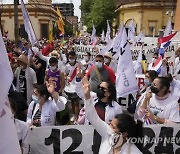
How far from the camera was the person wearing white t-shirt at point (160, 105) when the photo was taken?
3.71m

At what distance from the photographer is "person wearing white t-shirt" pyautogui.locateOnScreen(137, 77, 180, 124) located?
371 centimetres

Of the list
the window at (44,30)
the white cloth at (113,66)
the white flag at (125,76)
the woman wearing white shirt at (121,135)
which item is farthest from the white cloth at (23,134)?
the window at (44,30)

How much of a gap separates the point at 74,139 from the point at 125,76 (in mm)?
1577

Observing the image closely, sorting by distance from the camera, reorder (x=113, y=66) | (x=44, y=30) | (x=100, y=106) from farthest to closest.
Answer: (x=44, y=30), (x=113, y=66), (x=100, y=106)

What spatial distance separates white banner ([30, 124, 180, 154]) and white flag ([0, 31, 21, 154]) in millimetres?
1859

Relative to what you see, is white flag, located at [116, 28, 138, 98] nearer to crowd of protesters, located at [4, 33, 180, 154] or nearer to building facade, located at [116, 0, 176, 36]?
crowd of protesters, located at [4, 33, 180, 154]

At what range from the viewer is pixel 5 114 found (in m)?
1.80

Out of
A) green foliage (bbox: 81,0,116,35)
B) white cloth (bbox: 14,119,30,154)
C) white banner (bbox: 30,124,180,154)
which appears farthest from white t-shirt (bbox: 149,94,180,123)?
green foliage (bbox: 81,0,116,35)

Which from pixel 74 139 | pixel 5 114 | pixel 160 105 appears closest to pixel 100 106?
pixel 74 139

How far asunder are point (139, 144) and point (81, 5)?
65.9 metres

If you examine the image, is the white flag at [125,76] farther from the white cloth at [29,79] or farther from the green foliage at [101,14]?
the green foliage at [101,14]

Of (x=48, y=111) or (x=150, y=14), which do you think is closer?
(x=48, y=111)

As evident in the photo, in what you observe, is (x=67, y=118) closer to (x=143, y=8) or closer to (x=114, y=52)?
(x=114, y=52)

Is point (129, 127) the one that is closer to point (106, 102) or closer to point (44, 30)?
point (106, 102)
